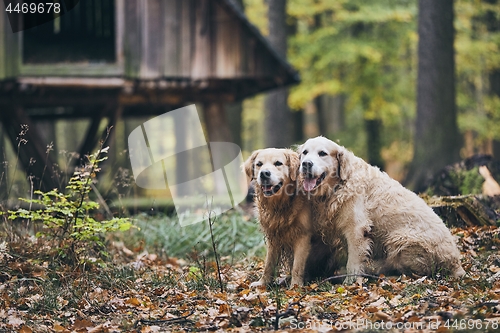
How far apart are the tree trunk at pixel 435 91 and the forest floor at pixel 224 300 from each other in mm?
5653

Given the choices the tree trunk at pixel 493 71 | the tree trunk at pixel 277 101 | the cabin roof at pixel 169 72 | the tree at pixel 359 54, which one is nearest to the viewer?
the cabin roof at pixel 169 72

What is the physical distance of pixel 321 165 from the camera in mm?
5809

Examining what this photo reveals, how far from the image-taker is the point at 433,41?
12359 mm

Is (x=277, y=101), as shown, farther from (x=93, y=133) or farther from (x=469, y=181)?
(x=469, y=181)

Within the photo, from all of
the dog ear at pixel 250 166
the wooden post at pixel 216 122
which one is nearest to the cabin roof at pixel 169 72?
the wooden post at pixel 216 122

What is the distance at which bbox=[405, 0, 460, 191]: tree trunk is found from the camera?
12.3 m

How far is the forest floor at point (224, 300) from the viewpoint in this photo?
4.41 m

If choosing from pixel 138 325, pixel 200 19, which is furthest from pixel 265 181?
pixel 200 19

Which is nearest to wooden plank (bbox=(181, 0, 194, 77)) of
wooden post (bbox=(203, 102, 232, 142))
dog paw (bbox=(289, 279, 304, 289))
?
wooden post (bbox=(203, 102, 232, 142))

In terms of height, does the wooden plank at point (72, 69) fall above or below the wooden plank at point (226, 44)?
below

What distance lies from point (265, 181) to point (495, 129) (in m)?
15.7

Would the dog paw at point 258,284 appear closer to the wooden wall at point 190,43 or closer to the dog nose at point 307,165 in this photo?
the dog nose at point 307,165

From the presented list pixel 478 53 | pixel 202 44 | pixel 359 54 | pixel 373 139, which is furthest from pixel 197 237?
pixel 478 53

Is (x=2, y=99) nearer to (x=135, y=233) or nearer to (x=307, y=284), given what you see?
(x=135, y=233)
